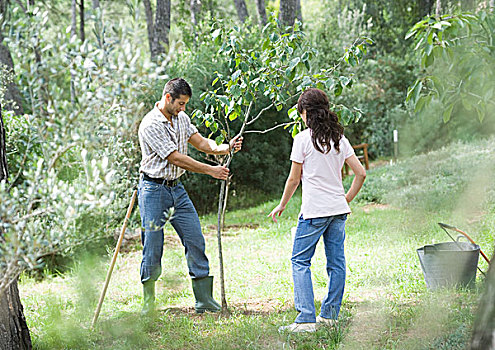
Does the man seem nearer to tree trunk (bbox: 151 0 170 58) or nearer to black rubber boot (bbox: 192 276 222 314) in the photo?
black rubber boot (bbox: 192 276 222 314)

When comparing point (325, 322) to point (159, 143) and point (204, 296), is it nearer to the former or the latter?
point (204, 296)

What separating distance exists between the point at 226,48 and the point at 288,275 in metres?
2.41

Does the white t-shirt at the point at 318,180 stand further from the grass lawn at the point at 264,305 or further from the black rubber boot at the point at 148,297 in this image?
the black rubber boot at the point at 148,297

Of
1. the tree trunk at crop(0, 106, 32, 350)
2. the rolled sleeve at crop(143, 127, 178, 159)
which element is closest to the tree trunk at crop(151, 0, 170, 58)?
the rolled sleeve at crop(143, 127, 178, 159)

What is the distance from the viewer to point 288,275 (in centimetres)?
544

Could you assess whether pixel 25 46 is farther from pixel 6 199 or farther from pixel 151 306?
pixel 151 306

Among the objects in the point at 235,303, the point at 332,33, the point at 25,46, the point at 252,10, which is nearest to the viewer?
the point at 25,46

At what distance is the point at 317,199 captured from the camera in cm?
379

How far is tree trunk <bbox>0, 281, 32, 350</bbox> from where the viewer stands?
342 cm

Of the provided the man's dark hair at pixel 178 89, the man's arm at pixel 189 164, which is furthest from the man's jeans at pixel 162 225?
the man's dark hair at pixel 178 89

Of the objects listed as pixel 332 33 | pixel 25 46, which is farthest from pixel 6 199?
pixel 332 33

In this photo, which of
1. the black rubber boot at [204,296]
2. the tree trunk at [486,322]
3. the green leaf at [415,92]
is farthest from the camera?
the black rubber boot at [204,296]

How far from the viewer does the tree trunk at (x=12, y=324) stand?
135 inches

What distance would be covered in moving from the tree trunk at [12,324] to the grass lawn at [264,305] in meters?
0.35
